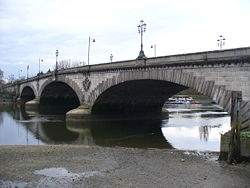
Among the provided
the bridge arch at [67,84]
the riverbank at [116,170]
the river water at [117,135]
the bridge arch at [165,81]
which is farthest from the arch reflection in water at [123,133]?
the riverbank at [116,170]

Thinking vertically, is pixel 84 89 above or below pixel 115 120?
above

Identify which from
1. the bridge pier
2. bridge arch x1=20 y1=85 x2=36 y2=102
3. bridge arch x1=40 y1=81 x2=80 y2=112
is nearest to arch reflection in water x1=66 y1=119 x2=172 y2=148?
the bridge pier

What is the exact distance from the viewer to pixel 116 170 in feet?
42.4

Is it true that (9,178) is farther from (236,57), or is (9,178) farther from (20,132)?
(20,132)

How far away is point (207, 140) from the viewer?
79.9ft

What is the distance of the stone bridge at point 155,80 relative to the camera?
1875cm

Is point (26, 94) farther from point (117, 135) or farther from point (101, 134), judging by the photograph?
point (117, 135)

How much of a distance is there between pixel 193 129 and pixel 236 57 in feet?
44.5

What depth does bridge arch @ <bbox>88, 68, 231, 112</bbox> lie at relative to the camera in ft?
65.1

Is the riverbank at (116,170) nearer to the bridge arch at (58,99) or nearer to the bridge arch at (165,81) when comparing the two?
the bridge arch at (165,81)

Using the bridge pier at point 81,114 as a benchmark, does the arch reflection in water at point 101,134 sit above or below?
below

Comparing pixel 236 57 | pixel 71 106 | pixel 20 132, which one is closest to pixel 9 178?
pixel 236 57

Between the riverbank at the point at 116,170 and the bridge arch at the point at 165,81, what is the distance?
14.5 ft

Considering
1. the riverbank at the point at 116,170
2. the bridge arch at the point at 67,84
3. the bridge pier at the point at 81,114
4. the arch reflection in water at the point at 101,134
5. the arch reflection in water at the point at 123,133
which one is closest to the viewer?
the riverbank at the point at 116,170
